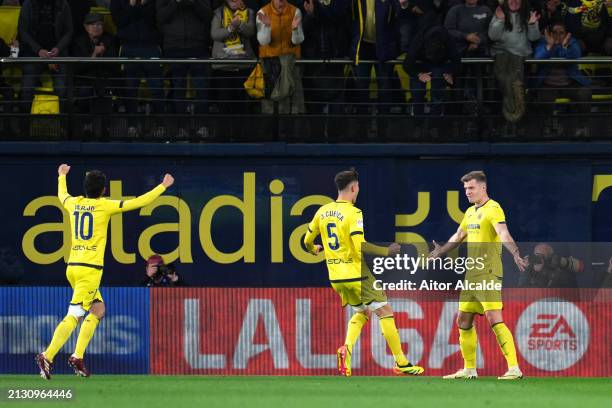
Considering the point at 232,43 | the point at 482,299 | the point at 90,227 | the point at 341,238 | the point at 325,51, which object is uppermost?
the point at 232,43

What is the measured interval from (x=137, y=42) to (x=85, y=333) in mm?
5168

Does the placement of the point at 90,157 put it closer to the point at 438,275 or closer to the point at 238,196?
the point at 238,196

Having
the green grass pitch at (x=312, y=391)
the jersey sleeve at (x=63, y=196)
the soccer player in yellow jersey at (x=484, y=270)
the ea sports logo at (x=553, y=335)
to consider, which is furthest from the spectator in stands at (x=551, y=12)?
the jersey sleeve at (x=63, y=196)

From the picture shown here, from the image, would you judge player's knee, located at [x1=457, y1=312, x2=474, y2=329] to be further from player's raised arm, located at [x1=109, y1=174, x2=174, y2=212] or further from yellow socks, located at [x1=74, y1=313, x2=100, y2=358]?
yellow socks, located at [x1=74, y1=313, x2=100, y2=358]

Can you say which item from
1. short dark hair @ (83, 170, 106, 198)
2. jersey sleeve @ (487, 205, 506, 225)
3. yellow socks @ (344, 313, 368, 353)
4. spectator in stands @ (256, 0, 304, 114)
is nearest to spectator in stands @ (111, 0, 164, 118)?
spectator in stands @ (256, 0, 304, 114)

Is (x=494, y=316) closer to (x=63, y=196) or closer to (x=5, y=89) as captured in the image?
(x=63, y=196)

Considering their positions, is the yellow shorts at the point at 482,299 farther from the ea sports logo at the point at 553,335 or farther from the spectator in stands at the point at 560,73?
the spectator in stands at the point at 560,73

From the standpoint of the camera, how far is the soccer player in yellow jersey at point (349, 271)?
13.9m

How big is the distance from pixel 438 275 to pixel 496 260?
4.81 feet

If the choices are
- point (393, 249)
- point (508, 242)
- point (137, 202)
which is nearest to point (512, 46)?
point (393, 249)

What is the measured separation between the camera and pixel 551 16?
17.9 m

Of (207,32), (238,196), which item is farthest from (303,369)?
(207,32)

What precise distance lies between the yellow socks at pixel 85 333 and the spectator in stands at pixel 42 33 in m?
4.43

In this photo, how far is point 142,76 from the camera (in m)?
17.8
